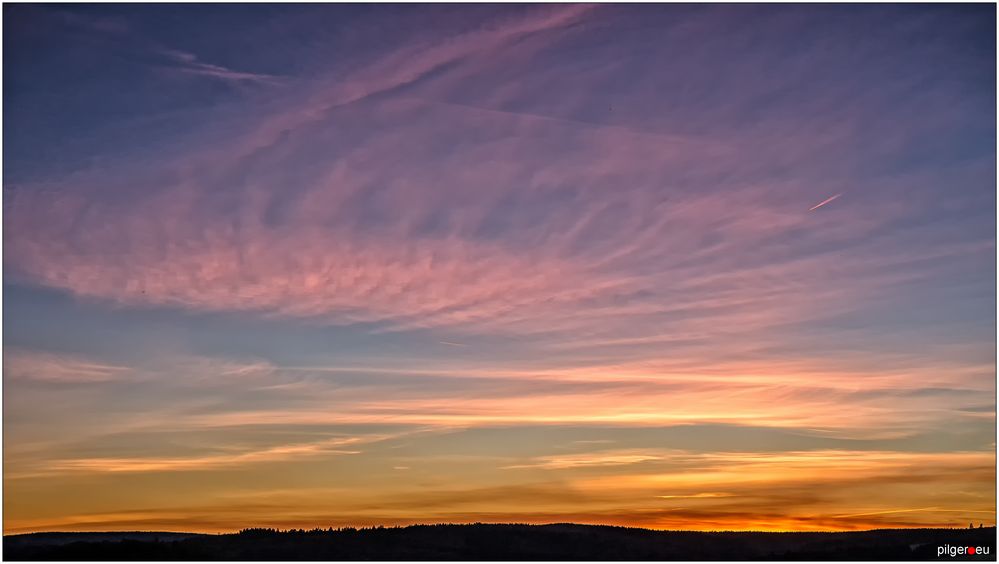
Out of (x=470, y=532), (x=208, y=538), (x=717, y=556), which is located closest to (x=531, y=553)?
(x=470, y=532)

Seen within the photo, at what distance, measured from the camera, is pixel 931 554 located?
43.1 meters

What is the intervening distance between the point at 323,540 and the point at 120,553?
370 inches

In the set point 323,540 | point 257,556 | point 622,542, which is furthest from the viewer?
point 622,542

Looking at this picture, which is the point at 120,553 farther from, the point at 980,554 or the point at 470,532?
the point at 980,554

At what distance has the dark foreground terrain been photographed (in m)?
43.4

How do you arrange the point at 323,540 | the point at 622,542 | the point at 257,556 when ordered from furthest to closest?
1. the point at 622,542
2. the point at 323,540
3. the point at 257,556

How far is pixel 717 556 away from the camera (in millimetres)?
47844

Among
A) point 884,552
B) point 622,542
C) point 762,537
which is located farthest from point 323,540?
point 884,552

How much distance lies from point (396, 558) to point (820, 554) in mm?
21124

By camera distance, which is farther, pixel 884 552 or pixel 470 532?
pixel 470 532

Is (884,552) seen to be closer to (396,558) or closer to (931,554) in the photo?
(931,554)

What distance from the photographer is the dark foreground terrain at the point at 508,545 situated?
43.4 metres

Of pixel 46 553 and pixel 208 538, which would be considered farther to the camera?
pixel 208 538

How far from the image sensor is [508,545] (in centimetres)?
5003
